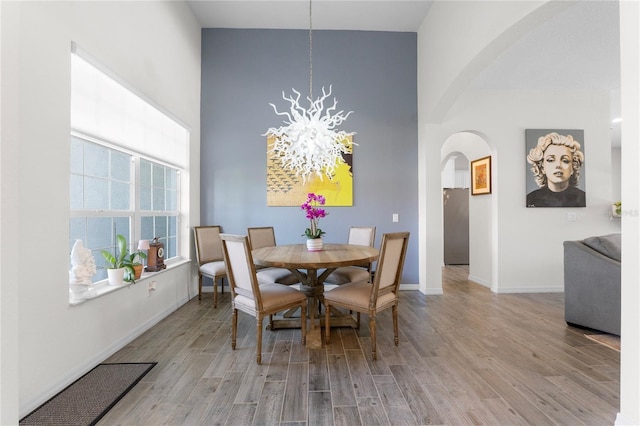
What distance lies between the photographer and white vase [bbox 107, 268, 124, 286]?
230 centimetres

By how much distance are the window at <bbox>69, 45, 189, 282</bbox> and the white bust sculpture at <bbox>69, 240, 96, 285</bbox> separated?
7 cm

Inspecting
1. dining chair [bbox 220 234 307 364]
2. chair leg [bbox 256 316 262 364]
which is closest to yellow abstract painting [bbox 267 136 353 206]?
dining chair [bbox 220 234 307 364]

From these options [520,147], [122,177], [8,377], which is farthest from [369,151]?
[8,377]

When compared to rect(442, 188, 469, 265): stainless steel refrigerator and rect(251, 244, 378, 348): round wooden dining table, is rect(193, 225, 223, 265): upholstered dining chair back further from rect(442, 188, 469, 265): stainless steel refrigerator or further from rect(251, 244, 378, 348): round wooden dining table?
rect(442, 188, 469, 265): stainless steel refrigerator

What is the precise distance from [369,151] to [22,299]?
3.79 m

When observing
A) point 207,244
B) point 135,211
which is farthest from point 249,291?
point 207,244

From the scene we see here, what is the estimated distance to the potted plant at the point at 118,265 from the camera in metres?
2.30

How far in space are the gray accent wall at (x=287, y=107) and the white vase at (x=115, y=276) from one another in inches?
70.2

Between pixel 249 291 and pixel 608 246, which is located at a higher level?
pixel 608 246

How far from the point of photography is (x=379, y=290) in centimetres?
222

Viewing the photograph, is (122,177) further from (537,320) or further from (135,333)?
(537,320)

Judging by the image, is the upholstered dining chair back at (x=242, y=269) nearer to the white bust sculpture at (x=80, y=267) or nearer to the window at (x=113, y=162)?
the white bust sculpture at (x=80, y=267)

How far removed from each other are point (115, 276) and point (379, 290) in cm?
216
